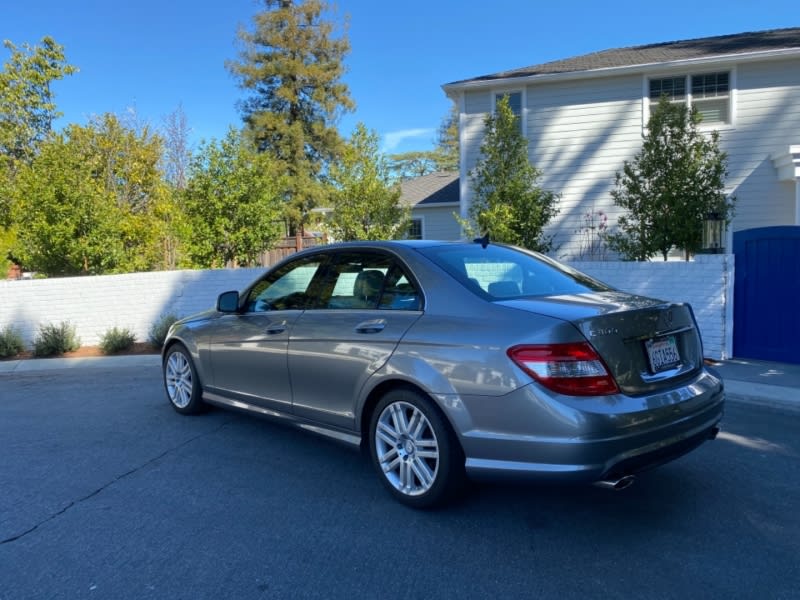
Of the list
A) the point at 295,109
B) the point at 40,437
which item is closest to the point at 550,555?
the point at 40,437

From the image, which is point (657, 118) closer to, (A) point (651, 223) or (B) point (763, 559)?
(A) point (651, 223)

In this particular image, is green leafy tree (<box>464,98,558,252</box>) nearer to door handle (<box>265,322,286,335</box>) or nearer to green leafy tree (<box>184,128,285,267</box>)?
green leafy tree (<box>184,128,285,267</box>)

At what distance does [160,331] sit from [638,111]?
39.4ft

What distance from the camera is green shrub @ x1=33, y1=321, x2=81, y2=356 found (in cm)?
1086

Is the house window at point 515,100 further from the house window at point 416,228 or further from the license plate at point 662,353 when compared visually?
the license plate at point 662,353

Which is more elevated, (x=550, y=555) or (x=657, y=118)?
(x=657, y=118)

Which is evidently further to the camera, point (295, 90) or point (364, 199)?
point (295, 90)

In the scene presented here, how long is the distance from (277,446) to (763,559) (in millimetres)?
3494

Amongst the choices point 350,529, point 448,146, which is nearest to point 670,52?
point 350,529

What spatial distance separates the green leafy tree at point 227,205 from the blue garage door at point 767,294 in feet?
28.4

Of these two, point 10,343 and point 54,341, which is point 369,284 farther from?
point 10,343

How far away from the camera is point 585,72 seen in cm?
1488

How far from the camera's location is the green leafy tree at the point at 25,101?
20516mm

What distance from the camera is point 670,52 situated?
1548 centimetres
